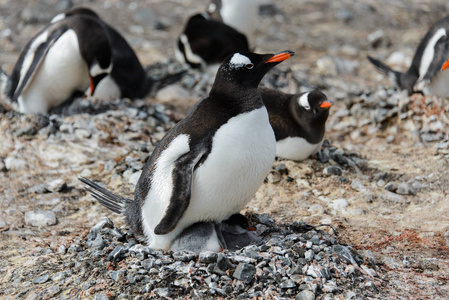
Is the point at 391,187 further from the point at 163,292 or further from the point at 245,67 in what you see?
the point at 163,292

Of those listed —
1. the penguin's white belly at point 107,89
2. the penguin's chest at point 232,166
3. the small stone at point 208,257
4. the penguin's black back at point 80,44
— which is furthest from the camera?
the penguin's white belly at point 107,89

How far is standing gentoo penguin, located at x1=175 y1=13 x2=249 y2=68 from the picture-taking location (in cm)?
731

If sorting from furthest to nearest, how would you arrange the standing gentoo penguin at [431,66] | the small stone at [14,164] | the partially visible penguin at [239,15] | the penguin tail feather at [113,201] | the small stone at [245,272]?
the partially visible penguin at [239,15]
the standing gentoo penguin at [431,66]
the small stone at [14,164]
the penguin tail feather at [113,201]
the small stone at [245,272]

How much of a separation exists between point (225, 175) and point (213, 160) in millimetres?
101

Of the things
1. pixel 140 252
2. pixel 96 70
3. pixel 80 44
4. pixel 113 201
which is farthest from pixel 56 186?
pixel 140 252

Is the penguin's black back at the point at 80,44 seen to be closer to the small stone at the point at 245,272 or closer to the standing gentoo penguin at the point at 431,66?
the standing gentoo penguin at the point at 431,66

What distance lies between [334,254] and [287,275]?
313mm

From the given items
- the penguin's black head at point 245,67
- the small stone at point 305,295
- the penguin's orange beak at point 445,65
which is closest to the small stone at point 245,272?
the small stone at point 305,295

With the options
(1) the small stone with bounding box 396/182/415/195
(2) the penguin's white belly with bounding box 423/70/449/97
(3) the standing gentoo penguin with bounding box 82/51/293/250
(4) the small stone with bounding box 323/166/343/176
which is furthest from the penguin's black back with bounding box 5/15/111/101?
(2) the penguin's white belly with bounding box 423/70/449/97

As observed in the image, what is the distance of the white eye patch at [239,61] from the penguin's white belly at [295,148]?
5.09 feet

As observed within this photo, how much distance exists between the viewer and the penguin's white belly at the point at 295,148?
14.5ft

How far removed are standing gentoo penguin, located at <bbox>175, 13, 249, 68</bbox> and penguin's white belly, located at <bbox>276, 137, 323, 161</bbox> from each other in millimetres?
3008

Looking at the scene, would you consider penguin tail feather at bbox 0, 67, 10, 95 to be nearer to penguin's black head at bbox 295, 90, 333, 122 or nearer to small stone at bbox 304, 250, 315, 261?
penguin's black head at bbox 295, 90, 333, 122

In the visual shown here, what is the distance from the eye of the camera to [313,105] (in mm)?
4402
